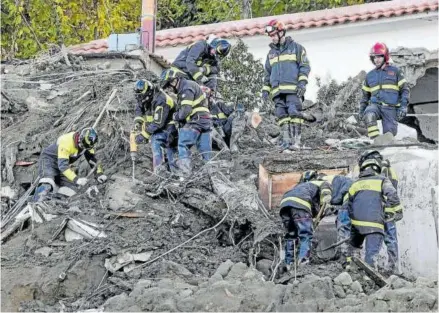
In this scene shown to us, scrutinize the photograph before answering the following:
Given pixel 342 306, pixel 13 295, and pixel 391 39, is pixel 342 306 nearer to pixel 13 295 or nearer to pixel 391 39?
pixel 13 295

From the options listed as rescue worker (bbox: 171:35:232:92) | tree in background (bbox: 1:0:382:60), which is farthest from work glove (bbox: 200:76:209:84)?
tree in background (bbox: 1:0:382:60)

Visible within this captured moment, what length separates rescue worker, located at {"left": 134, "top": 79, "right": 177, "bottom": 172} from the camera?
42.7 ft

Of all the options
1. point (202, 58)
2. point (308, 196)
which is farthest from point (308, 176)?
point (202, 58)

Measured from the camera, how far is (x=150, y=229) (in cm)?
1178

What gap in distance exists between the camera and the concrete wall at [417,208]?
11908 mm

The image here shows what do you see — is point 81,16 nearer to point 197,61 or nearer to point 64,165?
point 197,61

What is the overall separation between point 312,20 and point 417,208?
6913 mm

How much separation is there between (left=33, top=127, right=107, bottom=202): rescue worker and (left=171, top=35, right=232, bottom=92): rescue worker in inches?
66.3

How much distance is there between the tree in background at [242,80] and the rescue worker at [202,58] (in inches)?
94.9

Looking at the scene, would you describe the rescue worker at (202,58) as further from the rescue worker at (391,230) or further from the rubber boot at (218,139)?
the rescue worker at (391,230)

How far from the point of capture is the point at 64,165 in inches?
515

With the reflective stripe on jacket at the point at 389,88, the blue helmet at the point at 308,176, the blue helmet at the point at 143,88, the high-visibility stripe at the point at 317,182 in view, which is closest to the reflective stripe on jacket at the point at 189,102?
the blue helmet at the point at 143,88

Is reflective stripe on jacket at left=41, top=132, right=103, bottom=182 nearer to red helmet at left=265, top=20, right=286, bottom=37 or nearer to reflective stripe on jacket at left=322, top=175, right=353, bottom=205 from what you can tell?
red helmet at left=265, top=20, right=286, bottom=37

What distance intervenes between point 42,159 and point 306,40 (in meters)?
6.96
